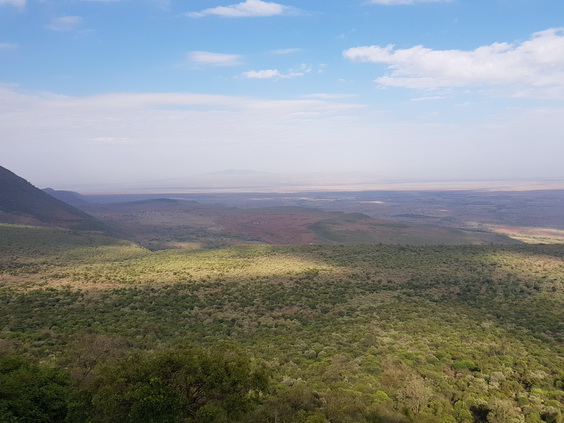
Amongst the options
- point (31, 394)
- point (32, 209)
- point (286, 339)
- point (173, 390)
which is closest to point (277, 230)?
point (32, 209)

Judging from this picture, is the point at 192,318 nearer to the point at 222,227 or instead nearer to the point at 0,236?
the point at 0,236

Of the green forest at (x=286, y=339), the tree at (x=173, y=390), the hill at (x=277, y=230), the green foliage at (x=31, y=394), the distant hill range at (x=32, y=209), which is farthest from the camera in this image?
the distant hill range at (x=32, y=209)

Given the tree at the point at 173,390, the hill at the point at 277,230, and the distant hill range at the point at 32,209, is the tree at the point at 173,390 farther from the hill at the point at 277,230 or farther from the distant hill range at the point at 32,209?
the distant hill range at the point at 32,209

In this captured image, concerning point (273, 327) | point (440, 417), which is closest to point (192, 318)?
point (273, 327)

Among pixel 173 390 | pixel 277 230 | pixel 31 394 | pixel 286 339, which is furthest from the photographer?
pixel 277 230

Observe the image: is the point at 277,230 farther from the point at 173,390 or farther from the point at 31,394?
the point at 173,390

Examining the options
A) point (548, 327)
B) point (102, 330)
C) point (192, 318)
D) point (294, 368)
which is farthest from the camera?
point (192, 318)

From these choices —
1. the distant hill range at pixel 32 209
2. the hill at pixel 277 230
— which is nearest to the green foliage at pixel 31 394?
the hill at pixel 277 230
